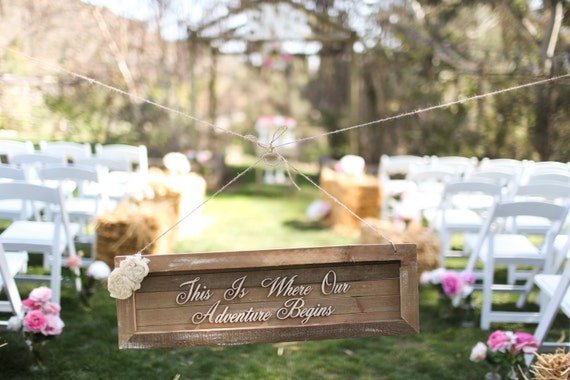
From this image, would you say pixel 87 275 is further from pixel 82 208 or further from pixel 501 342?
pixel 501 342

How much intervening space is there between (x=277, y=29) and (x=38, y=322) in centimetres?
821

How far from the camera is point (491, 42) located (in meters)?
9.45

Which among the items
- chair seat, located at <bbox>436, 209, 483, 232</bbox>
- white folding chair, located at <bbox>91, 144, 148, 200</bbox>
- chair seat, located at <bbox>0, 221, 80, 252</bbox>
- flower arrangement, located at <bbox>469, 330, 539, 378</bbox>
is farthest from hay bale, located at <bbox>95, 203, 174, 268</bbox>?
flower arrangement, located at <bbox>469, 330, 539, 378</bbox>

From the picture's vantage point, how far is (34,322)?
2648mm

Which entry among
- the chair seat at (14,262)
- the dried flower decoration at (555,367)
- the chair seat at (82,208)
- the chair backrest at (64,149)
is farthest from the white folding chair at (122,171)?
the dried flower decoration at (555,367)

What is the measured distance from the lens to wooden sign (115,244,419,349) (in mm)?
1845

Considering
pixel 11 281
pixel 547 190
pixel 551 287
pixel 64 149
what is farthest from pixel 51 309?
pixel 64 149

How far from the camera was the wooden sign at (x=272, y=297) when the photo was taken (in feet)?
6.05

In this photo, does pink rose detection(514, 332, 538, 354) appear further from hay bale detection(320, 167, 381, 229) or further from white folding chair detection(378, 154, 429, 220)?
hay bale detection(320, 167, 381, 229)

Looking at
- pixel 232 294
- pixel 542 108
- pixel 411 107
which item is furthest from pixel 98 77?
pixel 232 294

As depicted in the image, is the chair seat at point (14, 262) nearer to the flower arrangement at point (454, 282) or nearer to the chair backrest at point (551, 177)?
the flower arrangement at point (454, 282)

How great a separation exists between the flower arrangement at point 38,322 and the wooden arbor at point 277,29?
7485 millimetres

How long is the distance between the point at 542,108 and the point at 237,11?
5602 millimetres

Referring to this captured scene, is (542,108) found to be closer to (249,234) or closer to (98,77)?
(249,234)
